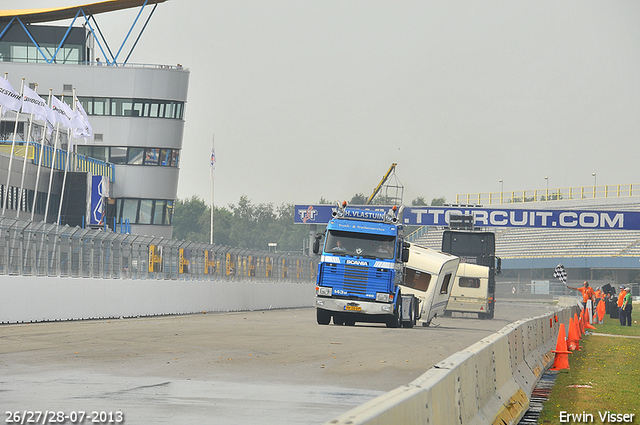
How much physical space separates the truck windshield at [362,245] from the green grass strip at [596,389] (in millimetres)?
6247

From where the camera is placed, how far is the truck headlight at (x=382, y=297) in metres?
26.1

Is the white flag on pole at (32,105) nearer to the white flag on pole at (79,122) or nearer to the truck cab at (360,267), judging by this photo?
the white flag on pole at (79,122)

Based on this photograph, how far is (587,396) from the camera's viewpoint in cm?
1250

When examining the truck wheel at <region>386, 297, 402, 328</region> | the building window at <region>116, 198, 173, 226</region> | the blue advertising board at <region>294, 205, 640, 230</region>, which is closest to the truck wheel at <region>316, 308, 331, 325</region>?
the truck wheel at <region>386, 297, 402, 328</region>

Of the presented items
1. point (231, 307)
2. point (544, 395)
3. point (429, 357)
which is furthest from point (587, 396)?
point (231, 307)

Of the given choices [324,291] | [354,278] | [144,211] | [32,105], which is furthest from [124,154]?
[354,278]

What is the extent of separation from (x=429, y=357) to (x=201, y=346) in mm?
4528

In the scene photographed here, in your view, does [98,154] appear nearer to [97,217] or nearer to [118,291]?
[97,217]

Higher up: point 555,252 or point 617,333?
point 555,252

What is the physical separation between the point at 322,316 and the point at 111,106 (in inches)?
1809

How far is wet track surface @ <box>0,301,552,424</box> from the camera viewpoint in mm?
9391

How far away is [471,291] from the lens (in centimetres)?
4241

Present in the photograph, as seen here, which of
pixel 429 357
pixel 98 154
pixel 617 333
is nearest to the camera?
pixel 429 357

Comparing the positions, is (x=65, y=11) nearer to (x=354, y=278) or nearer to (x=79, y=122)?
(x=79, y=122)
